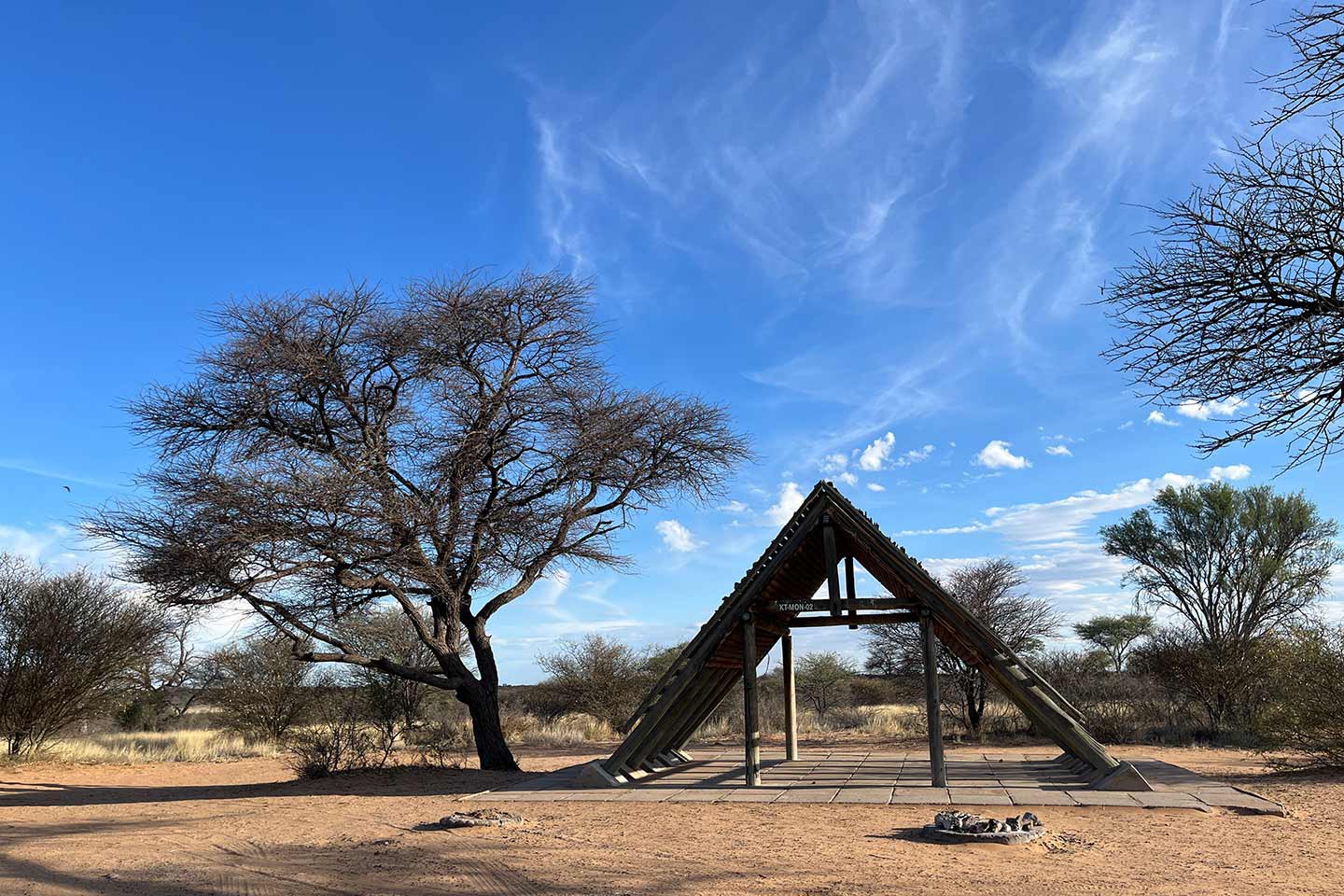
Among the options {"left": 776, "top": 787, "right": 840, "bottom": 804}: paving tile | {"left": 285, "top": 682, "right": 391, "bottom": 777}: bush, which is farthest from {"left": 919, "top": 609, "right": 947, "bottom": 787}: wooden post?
{"left": 285, "top": 682, "right": 391, "bottom": 777}: bush

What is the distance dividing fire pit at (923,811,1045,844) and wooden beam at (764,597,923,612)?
309cm

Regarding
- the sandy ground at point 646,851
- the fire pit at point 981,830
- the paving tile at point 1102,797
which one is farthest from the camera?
the paving tile at point 1102,797

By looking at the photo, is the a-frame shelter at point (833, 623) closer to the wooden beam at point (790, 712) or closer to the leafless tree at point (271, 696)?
the wooden beam at point (790, 712)

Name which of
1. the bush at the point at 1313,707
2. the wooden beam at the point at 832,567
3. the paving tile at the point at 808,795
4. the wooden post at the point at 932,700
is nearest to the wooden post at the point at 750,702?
the paving tile at the point at 808,795

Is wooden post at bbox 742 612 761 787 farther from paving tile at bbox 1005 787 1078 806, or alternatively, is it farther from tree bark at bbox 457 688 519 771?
tree bark at bbox 457 688 519 771

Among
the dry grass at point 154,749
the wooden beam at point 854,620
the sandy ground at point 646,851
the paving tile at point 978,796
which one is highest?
the wooden beam at point 854,620

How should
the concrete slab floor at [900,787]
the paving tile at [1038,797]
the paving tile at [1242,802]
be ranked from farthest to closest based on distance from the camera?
the concrete slab floor at [900,787] → the paving tile at [1038,797] → the paving tile at [1242,802]

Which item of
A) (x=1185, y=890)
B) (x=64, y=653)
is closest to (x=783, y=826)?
(x=1185, y=890)

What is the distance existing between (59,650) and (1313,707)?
21051 mm

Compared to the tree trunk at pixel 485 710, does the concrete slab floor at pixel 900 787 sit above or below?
below

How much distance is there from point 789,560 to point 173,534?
753 centimetres

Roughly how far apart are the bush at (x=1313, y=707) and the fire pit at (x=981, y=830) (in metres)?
6.80

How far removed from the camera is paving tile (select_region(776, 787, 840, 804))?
30.1 ft

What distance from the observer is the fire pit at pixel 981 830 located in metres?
6.69
